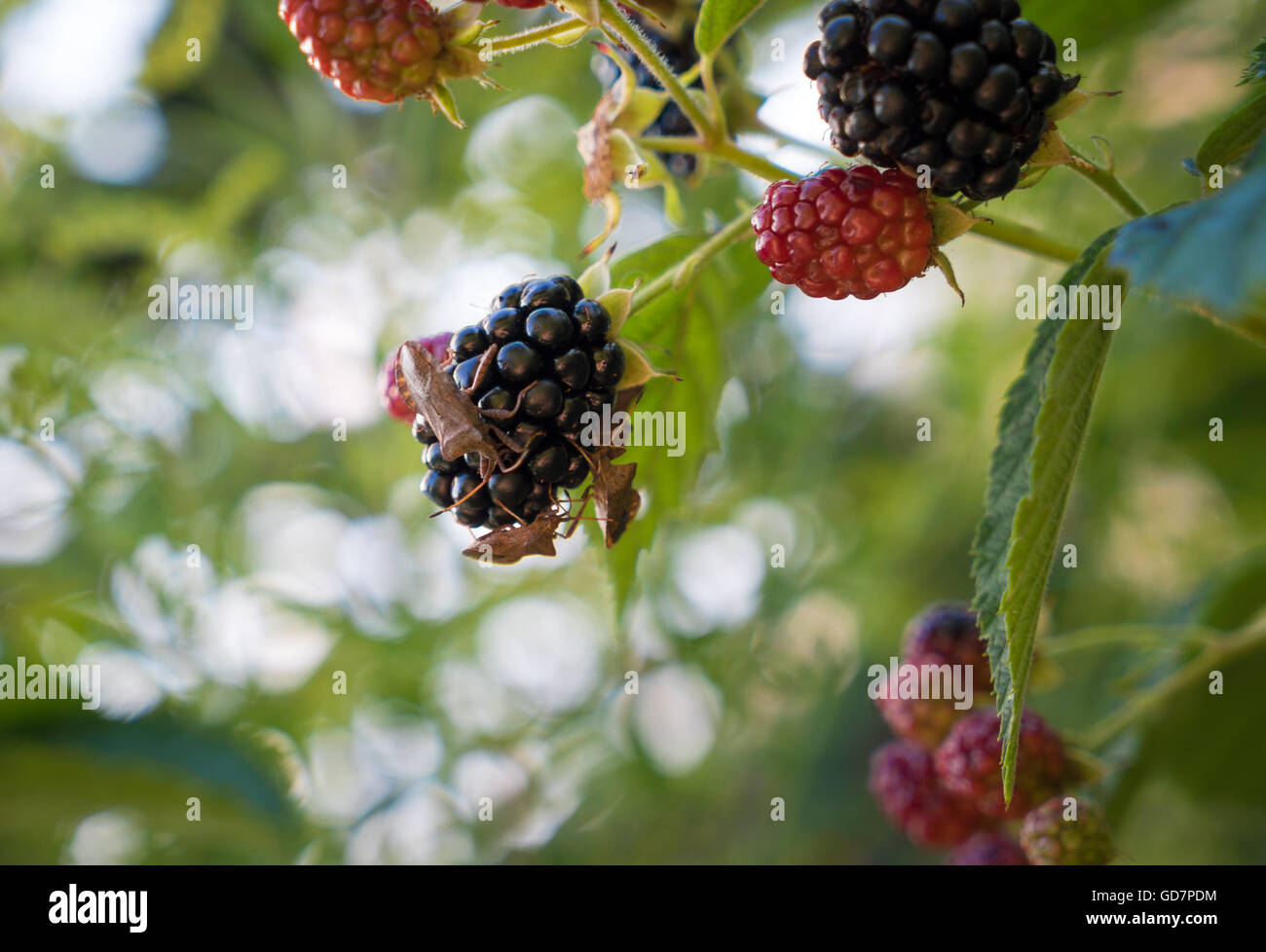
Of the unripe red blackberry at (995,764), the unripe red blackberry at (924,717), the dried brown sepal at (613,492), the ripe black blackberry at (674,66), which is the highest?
the ripe black blackberry at (674,66)

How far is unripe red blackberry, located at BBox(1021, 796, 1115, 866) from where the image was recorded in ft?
3.33

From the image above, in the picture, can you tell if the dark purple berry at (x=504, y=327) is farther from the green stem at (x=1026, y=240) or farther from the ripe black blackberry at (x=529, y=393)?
the green stem at (x=1026, y=240)

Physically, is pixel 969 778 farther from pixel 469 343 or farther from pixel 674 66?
pixel 674 66

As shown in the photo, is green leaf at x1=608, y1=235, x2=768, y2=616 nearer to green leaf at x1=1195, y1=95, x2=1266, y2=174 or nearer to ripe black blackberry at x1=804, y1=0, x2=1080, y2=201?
ripe black blackberry at x1=804, y1=0, x2=1080, y2=201

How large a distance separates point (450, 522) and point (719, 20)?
131 centimetres

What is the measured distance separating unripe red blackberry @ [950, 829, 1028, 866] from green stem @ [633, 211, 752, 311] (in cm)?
81

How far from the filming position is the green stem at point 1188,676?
1085mm

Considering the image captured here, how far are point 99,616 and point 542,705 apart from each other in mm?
942

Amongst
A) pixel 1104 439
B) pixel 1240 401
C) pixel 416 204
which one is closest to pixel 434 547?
pixel 416 204

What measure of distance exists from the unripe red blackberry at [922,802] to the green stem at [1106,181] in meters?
0.76

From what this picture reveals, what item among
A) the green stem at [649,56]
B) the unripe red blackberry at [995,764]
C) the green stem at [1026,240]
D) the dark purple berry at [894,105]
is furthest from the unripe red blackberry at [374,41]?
the unripe red blackberry at [995,764]
